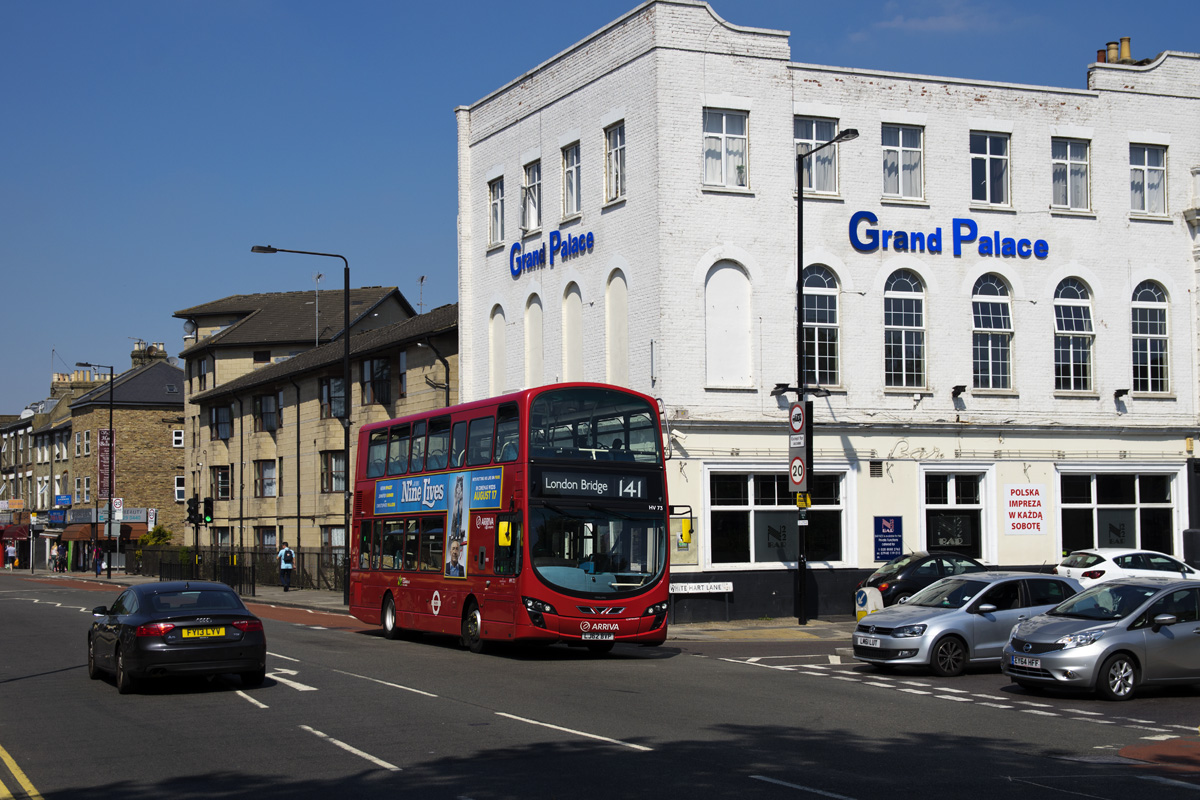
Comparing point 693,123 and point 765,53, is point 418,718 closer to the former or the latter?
point 693,123

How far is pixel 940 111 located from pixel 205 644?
22.8m

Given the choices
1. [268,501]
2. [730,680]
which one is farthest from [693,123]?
[268,501]

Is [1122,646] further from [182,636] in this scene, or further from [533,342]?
[533,342]

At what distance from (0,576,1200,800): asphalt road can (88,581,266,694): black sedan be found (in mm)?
386

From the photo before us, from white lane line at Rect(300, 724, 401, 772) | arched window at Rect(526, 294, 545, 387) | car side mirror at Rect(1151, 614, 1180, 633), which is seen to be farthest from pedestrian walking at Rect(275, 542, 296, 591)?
car side mirror at Rect(1151, 614, 1180, 633)

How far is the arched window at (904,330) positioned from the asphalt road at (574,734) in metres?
11.8

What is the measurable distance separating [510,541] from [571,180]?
1427 cm

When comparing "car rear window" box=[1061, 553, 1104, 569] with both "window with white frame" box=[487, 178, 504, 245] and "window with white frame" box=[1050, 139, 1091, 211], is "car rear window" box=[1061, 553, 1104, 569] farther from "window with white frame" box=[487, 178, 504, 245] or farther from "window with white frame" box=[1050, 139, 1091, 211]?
"window with white frame" box=[487, 178, 504, 245]

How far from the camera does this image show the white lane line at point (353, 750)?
35.6 feet

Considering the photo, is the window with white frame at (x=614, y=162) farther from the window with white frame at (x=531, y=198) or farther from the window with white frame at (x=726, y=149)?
the window with white frame at (x=531, y=198)

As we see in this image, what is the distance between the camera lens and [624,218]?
30219 mm

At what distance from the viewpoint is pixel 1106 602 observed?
16.5 meters

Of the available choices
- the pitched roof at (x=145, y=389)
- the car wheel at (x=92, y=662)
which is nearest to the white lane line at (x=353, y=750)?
the car wheel at (x=92, y=662)

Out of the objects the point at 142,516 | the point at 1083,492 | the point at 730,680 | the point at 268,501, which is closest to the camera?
the point at 730,680
